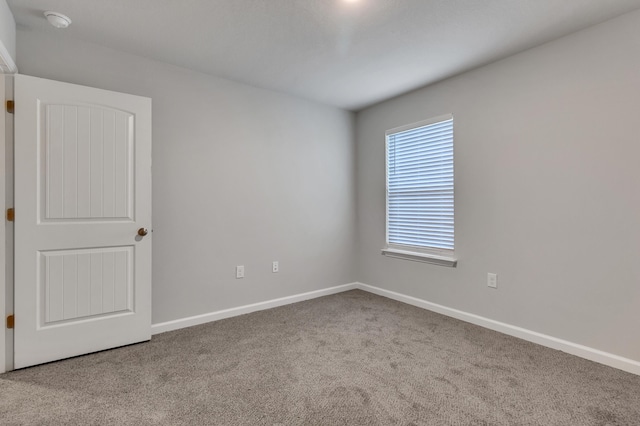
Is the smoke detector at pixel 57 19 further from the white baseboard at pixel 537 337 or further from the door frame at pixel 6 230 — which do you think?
the white baseboard at pixel 537 337

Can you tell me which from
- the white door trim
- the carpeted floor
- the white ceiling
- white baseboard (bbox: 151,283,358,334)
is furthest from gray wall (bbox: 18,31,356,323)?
the carpeted floor

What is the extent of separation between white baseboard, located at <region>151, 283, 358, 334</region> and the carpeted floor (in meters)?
0.15

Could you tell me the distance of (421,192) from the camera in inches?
138

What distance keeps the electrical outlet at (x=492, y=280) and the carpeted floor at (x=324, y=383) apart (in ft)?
1.35

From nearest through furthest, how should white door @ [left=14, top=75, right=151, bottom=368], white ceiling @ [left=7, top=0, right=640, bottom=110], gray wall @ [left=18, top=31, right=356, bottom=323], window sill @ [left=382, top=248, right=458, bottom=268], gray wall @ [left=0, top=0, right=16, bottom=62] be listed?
gray wall @ [left=0, top=0, right=16, bottom=62]
white ceiling @ [left=7, top=0, right=640, bottom=110]
white door @ [left=14, top=75, right=151, bottom=368]
gray wall @ [left=18, top=31, right=356, bottom=323]
window sill @ [left=382, top=248, right=458, bottom=268]

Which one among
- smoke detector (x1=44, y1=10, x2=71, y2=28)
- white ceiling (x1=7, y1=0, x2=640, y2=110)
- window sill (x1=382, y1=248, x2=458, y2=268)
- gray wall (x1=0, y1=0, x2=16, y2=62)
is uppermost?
white ceiling (x1=7, y1=0, x2=640, y2=110)

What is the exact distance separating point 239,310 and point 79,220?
1628 millimetres

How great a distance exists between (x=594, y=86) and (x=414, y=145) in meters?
1.59

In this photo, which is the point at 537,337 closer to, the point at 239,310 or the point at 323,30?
the point at 239,310

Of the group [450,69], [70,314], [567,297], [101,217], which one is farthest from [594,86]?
[70,314]

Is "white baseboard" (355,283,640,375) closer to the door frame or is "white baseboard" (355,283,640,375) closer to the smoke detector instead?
the door frame

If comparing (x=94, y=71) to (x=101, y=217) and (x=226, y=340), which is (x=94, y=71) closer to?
(x=101, y=217)

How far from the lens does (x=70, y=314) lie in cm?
228

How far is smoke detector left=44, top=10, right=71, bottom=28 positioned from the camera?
6.90 ft
